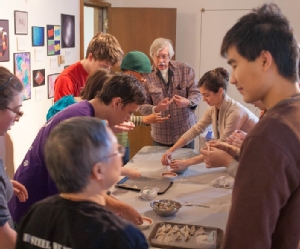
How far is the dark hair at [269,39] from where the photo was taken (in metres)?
1.03

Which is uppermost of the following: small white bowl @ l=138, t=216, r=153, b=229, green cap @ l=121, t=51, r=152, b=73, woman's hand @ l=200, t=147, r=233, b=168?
green cap @ l=121, t=51, r=152, b=73

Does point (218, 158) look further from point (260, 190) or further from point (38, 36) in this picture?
point (38, 36)

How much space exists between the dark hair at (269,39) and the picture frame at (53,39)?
8.96 ft

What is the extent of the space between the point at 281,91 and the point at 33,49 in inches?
103

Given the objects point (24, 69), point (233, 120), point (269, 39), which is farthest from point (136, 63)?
point (269, 39)

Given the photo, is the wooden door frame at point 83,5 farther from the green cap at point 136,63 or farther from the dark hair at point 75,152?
the dark hair at point 75,152

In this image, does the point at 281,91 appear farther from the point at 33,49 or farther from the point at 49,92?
the point at 49,92

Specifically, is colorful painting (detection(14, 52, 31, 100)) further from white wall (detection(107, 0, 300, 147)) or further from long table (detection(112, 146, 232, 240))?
white wall (detection(107, 0, 300, 147))

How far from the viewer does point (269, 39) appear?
103cm

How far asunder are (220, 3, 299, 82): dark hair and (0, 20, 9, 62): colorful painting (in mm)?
2140

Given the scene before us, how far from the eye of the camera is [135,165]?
2.58 meters

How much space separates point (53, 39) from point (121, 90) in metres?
2.07

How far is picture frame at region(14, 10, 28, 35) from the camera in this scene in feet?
9.79

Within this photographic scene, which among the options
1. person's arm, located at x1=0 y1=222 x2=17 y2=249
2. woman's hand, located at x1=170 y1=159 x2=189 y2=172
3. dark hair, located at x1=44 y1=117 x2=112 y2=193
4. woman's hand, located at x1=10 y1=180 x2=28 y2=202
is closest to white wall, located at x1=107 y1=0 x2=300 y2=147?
woman's hand, located at x1=170 y1=159 x2=189 y2=172
